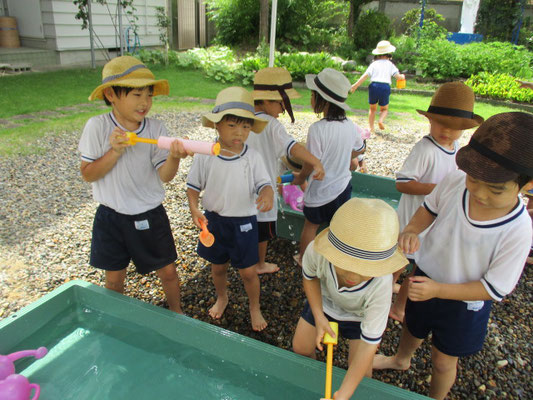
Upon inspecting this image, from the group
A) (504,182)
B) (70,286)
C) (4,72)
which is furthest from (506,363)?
(4,72)

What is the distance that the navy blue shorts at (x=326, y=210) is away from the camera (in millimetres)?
2975

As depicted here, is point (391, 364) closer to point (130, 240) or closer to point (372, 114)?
point (130, 240)

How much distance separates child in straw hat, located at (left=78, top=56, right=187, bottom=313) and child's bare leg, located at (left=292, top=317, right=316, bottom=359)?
914mm

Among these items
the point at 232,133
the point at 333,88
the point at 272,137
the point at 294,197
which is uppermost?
the point at 333,88

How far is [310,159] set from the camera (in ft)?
8.80

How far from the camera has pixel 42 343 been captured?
89.4 inches

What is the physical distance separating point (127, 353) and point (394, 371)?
163 centimetres

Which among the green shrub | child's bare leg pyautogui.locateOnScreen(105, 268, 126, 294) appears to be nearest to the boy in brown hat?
child's bare leg pyautogui.locateOnScreen(105, 268, 126, 294)

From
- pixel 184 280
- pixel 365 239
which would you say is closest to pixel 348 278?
pixel 365 239

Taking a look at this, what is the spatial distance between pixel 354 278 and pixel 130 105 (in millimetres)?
1427

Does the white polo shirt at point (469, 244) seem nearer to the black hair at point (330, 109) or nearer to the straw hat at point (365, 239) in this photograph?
the straw hat at point (365, 239)

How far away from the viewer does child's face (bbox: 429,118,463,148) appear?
226cm

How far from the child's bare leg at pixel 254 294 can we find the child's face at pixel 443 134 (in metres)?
1.40

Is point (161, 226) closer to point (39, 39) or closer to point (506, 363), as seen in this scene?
point (506, 363)
